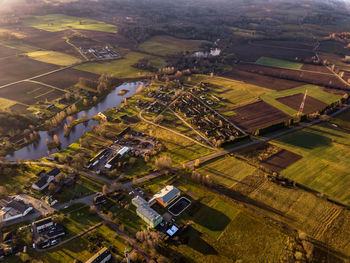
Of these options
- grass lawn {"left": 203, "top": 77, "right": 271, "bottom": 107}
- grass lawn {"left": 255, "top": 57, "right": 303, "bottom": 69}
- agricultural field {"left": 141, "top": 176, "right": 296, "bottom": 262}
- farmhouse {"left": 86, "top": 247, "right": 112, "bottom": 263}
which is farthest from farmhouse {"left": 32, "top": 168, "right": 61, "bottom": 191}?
grass lawn {"left": 255, "top": 57, "right": 303, "bottom": 69}

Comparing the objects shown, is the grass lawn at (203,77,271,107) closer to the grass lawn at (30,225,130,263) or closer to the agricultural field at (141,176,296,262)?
the agricultural field at (141,176,296,262)

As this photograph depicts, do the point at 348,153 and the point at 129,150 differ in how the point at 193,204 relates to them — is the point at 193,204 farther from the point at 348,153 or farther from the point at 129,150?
the point at 348,153

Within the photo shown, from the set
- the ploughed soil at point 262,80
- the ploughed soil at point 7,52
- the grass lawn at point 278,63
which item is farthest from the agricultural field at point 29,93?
the grass lawn at point 278,63

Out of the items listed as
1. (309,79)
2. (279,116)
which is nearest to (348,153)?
(279,116)

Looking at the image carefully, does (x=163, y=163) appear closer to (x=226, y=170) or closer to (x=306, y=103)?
(x=226, y=170)

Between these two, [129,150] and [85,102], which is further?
[85,102]

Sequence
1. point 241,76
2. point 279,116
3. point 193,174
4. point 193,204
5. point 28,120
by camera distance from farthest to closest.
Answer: point 241,76, point 279,116, point 28,120, point 193,174, point 193,204
